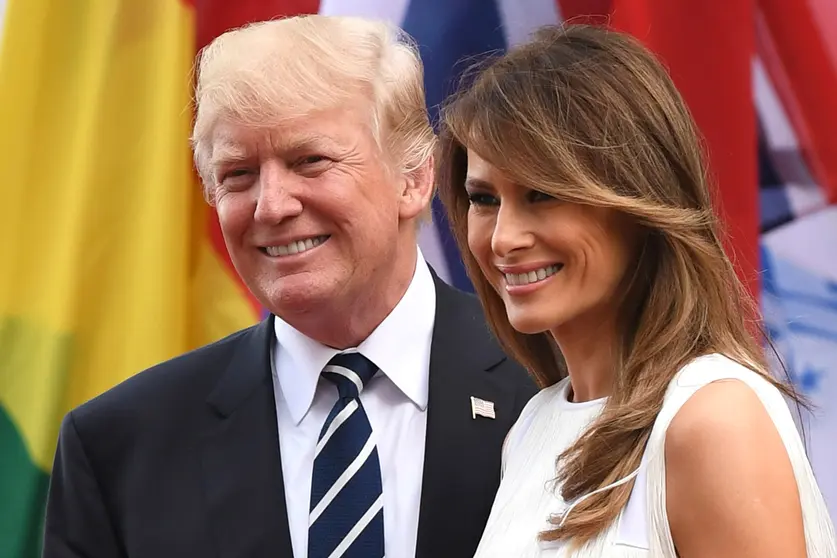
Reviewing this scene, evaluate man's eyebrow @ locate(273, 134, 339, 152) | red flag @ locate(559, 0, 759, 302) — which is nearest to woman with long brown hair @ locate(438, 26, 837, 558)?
man's eyebrow @ locate(273, 134, 339, 152)

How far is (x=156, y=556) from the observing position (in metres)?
1.62

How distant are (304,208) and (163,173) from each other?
0.77m

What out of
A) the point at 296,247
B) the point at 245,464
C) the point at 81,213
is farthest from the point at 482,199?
the point at 81,213

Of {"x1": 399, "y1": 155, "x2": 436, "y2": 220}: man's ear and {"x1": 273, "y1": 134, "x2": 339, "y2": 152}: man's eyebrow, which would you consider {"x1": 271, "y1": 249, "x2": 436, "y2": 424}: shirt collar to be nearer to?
{"x1": 399, "y1": 155, "x2": 436, "y2": 220}: man's ear

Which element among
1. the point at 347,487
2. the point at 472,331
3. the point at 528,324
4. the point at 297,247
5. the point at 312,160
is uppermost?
the point at 312,160

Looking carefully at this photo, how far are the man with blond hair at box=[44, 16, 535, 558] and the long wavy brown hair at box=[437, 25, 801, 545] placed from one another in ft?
1.43

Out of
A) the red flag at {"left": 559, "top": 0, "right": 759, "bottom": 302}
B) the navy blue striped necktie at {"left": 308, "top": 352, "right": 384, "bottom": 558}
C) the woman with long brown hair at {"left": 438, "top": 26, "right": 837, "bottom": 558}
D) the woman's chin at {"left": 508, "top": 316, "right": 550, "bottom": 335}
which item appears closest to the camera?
the woman with long brown hair at {"left": 438, "top": 26, "right": 837, "bottom": 558}

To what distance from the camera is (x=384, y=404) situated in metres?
1.71

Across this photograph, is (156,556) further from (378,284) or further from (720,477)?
(720,477)

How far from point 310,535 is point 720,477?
2.43 ft

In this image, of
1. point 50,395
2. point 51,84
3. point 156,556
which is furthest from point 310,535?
point 51,84

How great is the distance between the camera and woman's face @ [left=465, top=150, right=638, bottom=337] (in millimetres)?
1197

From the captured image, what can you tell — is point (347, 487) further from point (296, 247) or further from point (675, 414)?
point (675, 414)

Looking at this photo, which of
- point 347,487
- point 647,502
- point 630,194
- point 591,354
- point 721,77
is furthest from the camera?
point 721,77
